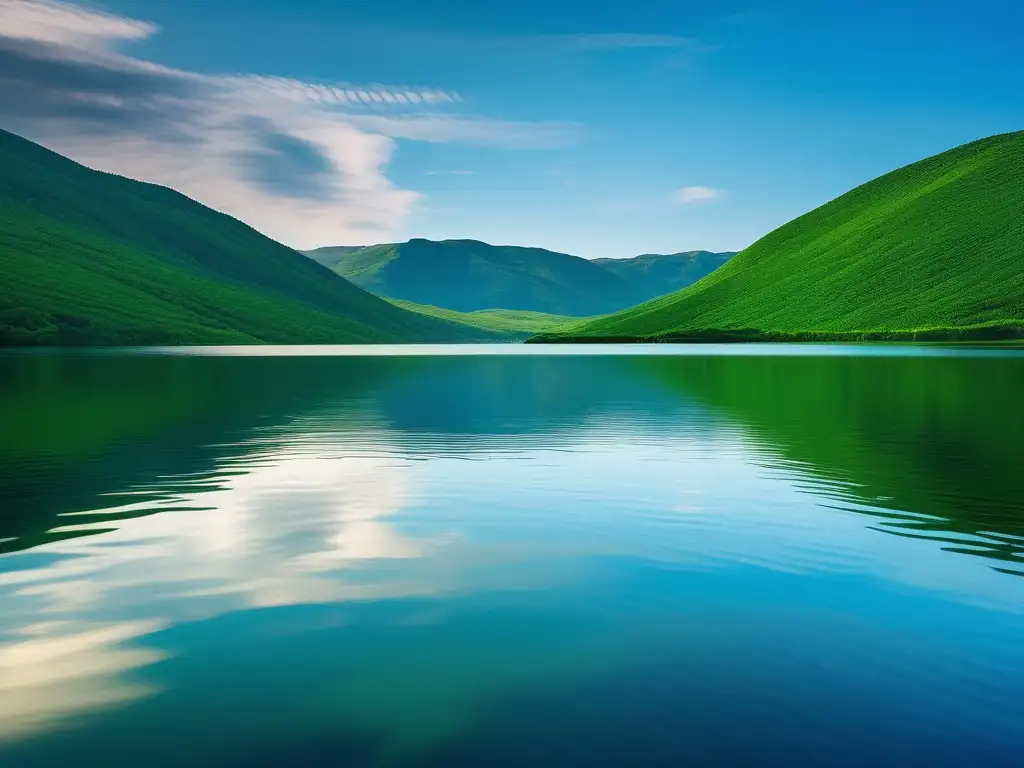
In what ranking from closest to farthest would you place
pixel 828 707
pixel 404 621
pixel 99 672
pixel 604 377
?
pixel 828 707, pixel 99 672, pixel 404 621, pixel 604 377

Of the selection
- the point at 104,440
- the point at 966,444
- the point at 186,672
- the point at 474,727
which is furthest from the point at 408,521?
the point at 966,444

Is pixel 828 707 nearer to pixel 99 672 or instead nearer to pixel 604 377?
pixel 99 672

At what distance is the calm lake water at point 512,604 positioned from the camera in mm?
10945

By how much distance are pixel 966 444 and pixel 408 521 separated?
85.6 ft

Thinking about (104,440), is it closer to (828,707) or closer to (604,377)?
(828,707)

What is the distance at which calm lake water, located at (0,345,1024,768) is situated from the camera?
35.9ft

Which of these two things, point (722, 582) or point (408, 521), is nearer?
point (722, 582)

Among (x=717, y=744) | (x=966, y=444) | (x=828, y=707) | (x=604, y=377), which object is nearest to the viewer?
(x=717, y=744)

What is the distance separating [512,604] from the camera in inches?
646

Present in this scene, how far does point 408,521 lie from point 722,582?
9.09m

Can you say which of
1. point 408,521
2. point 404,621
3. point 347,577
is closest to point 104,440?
point 408,521

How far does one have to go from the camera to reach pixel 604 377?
338ft

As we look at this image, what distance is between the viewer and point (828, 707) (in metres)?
11.7

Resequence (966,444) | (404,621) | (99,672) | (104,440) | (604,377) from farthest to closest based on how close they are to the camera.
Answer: (604,377) → (104,440) → (966,444) → (404,621) → (99,672)
